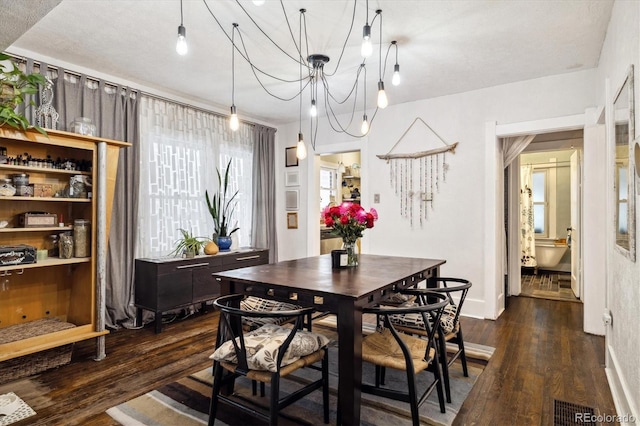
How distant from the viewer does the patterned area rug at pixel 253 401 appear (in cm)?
203

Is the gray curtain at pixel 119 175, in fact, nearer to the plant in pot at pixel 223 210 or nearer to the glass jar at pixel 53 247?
the glass jar at pixel 53 247

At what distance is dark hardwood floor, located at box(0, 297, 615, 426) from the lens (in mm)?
2133

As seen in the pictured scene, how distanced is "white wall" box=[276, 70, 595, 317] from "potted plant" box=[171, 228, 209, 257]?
2.12 metres

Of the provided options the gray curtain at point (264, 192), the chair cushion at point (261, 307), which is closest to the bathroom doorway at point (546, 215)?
the gray curtain at point (264, 192)

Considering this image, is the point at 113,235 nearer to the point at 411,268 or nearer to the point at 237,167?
the point at 237,167

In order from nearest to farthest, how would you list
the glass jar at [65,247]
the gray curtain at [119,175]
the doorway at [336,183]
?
the glass jar at [65,247], the gray curtain at [119,175], the doorway at [336,183]

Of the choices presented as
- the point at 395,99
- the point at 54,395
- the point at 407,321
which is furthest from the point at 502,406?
the point at 395,99

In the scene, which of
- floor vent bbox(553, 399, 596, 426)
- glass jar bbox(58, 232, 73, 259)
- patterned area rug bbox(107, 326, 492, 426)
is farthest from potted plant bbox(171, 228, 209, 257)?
floor vent bbox(553, 399, 596, 426)

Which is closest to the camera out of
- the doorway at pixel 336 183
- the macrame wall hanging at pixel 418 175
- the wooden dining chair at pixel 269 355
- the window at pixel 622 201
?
the wooden dining chair at pixel 269 355

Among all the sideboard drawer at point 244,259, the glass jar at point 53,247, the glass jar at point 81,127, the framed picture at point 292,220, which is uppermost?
the glass jar at point 81,127

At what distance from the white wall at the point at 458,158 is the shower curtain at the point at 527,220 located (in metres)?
3.33

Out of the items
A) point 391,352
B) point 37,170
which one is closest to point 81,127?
point 37,170

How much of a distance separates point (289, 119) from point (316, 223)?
1577mm

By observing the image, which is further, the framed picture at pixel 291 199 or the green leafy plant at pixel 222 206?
the framed picture at pixel 291 199
